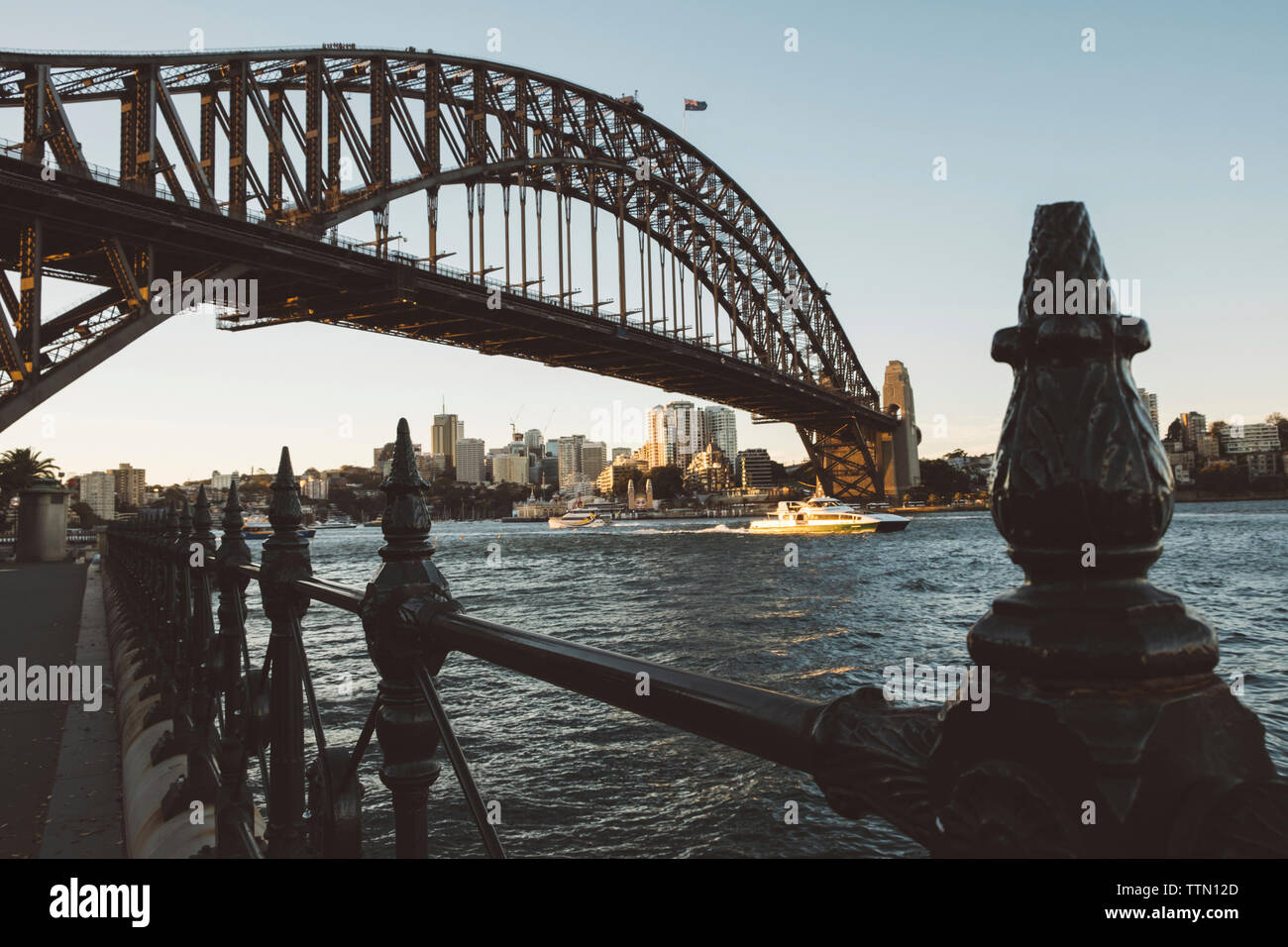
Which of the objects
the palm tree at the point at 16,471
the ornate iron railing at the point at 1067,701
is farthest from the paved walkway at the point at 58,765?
the palm tree at the point at 16,471

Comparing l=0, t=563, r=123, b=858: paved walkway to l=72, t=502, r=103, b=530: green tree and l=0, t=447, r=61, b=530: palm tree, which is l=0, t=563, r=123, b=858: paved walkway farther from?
l=72, t=502, r=103, b=530: green tree

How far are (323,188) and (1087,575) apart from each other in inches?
1031

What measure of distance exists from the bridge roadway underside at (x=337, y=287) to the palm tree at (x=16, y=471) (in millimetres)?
16814

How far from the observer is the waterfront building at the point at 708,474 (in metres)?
126

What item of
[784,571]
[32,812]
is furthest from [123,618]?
[784,571]

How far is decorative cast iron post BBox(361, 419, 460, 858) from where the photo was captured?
1.42m

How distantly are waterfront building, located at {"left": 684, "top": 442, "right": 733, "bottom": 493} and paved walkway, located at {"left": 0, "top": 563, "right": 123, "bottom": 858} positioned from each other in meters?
118

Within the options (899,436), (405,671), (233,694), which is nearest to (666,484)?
(899,436)

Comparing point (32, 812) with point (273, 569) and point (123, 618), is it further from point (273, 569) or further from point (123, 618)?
point (123, 618)

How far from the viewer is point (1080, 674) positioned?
535 mm

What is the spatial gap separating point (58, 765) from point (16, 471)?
36611 mm

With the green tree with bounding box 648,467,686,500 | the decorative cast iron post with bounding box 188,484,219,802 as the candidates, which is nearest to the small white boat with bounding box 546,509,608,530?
the green tree with bounding box 648,467,686,500

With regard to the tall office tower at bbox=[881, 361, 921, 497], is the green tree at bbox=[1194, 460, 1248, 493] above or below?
below

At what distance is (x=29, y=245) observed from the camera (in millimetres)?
13680
